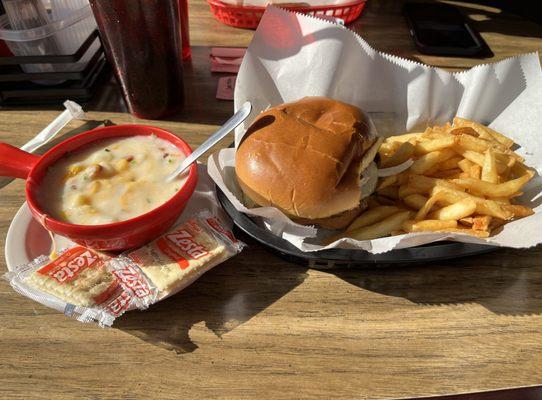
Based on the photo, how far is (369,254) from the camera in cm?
112

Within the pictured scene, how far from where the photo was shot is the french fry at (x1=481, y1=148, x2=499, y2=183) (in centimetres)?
128

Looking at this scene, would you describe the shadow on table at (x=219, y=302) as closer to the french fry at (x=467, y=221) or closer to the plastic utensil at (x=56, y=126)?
the french fry at (x=467, y=221)

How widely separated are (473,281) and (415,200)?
0.27 metres

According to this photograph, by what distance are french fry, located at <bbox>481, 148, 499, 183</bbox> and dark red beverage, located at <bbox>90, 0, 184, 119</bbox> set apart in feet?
3.91

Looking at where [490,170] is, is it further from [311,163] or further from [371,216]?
[311,163]

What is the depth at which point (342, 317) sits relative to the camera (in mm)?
1097

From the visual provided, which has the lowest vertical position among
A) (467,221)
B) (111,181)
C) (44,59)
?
(467,221)

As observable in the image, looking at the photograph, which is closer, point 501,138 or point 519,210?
point 519,210

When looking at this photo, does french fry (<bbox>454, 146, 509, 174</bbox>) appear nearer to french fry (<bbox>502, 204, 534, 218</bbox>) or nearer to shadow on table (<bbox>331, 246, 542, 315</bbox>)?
french fry (<bbox>502, 204, 534, 218</bbox>)

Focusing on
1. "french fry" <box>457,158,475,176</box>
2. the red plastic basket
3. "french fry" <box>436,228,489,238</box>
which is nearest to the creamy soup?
A: "french fry" <box>436,228,489,238</box>

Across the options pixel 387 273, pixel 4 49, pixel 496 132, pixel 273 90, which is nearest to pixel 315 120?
pixel 273 90

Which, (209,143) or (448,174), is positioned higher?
(209,143)

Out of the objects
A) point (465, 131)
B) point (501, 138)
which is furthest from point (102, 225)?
point (501, 138)

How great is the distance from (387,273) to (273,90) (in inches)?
31.5
